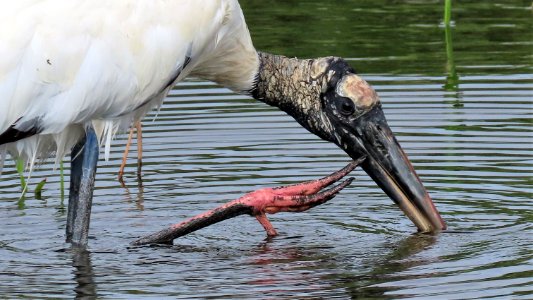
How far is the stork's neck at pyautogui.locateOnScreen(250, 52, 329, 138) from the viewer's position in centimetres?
1091

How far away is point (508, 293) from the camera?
8992 mm

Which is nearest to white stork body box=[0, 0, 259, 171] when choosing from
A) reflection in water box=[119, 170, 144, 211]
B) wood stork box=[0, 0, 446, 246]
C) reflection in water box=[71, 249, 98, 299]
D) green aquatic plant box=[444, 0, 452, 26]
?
wood stork box=[0, 0, 446, 246]

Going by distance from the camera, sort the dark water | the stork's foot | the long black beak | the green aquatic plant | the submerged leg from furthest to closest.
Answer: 1. the green aquatic plant
2. the submerged leg
3. the long black beak
4. the stork's foot
5. the dark water

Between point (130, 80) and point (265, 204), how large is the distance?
1.13 metres

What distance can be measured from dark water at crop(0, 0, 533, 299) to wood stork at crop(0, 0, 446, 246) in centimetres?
38

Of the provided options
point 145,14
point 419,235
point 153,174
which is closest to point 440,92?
point 153,174

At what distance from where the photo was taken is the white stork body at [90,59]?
9.48m

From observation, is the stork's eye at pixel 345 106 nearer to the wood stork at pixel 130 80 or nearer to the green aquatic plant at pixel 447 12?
the wood stork at pixel 130 80

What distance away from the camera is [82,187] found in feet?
33.7

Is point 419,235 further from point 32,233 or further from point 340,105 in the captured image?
point 32,233

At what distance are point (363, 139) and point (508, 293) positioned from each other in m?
1.99

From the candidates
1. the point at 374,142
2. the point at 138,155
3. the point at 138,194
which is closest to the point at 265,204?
the point at 374,142

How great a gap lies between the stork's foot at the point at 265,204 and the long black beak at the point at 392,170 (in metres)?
0.24

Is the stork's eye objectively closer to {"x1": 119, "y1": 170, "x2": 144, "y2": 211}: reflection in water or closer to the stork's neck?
the stork's neck
